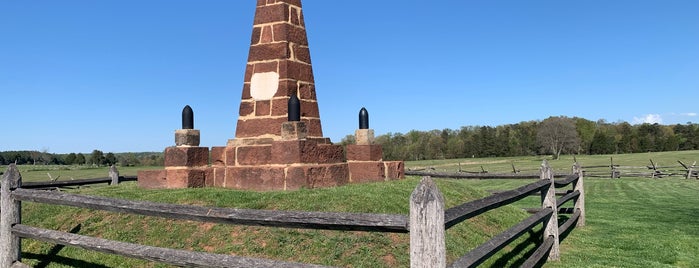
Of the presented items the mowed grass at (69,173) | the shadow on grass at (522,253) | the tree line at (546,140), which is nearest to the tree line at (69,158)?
the mowed grass at (69,173)

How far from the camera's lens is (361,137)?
10.8 meters

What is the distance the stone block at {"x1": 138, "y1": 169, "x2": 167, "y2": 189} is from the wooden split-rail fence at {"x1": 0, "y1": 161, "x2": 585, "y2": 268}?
3.93 metres

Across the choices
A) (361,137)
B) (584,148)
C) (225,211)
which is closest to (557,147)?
(584,148)

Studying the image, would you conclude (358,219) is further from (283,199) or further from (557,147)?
(557,147)

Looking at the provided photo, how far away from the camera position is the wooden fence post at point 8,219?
233 inches

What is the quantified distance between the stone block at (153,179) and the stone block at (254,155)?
1.60 m

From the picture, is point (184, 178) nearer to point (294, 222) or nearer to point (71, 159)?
point (294, 222)

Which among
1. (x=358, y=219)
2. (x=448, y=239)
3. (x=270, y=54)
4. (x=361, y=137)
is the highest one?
(x=270, y=54)

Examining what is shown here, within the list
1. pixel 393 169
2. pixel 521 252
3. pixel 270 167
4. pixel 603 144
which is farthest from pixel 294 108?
pixel 603 144

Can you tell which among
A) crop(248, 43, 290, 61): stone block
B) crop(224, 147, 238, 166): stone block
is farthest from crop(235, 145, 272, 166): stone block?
crop(248, 43, 290, 61): stone block

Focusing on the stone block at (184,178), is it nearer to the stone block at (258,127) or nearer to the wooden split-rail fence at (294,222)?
the stone block at (258,127)

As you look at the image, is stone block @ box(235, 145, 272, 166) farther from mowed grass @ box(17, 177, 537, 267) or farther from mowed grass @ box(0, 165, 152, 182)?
mowed grass @ box(0, 165, 152, 182)

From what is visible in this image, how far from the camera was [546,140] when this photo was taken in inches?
3516

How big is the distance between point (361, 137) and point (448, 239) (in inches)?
169
